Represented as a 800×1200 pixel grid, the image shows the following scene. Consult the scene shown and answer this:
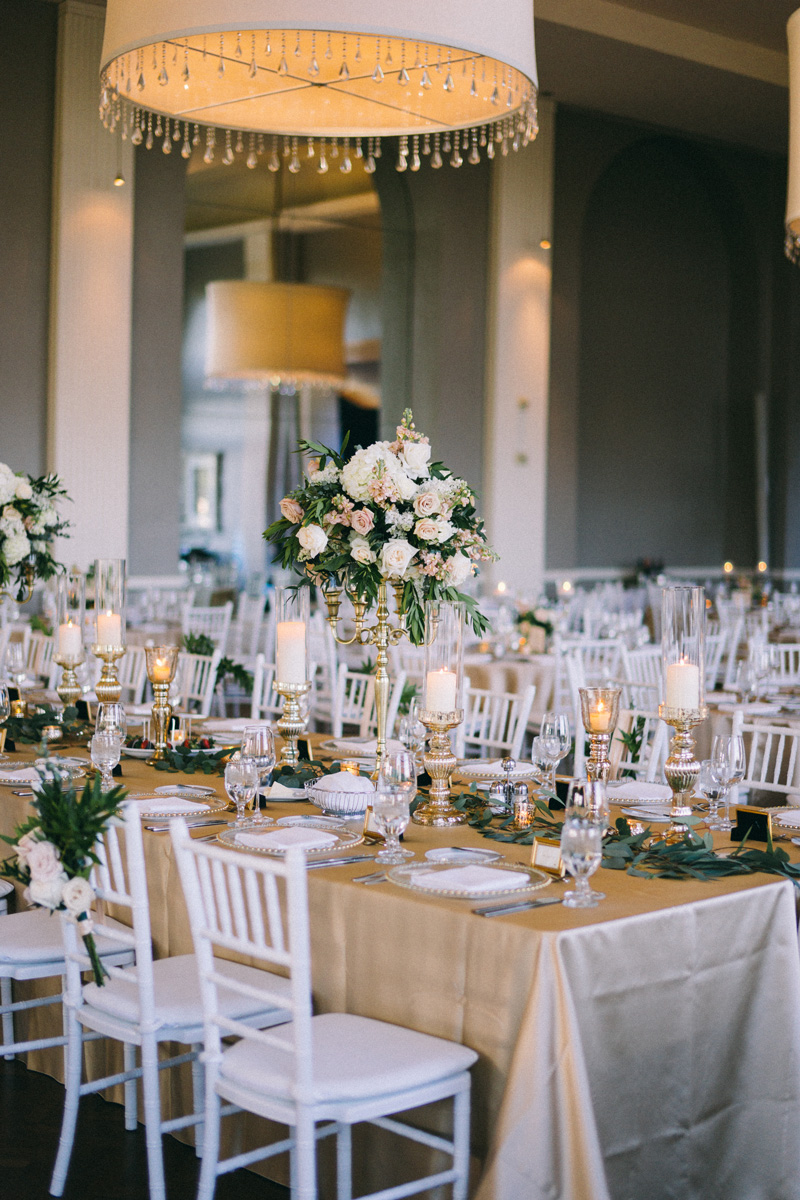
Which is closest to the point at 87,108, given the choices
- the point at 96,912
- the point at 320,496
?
the point at 320,496

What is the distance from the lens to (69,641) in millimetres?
4957

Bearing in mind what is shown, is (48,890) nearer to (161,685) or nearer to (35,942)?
(35,942)

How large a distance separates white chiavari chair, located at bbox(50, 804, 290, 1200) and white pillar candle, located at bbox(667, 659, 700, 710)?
1.22 meters

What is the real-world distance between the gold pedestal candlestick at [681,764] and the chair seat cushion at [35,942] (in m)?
1.39

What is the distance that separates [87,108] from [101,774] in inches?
316

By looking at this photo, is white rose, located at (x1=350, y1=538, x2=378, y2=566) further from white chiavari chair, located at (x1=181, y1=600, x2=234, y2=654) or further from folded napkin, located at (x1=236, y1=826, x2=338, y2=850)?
white chiavari chair, located at (x1=181, y1=600, x2=234, y2=654)

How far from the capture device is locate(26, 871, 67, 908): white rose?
275cm

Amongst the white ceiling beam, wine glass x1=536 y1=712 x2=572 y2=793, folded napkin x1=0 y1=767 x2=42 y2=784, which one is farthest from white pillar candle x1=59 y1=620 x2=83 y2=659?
the white ceiling beam

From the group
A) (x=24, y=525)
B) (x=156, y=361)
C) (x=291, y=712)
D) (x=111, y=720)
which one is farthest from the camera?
(x=156, y=361)

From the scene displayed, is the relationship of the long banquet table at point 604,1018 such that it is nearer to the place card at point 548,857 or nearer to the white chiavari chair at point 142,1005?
the place card at point 548,857

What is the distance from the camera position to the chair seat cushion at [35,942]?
331 centimetres

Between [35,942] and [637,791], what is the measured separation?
66.4 inches

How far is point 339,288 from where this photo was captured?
12906 millimetres

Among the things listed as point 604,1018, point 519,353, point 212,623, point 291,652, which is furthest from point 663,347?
point 604,1018
